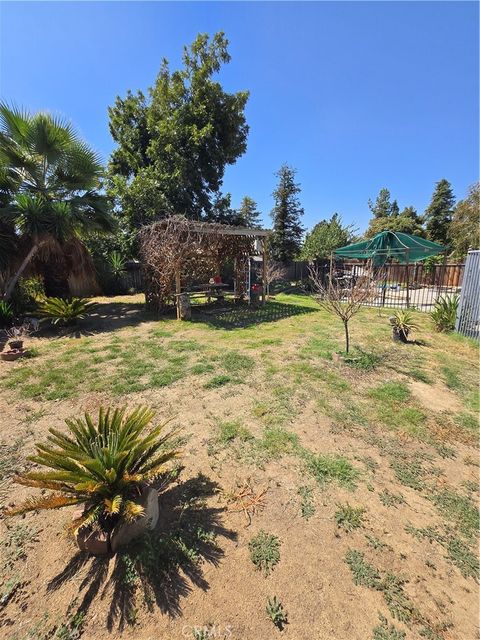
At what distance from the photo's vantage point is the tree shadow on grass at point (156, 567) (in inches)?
68.2

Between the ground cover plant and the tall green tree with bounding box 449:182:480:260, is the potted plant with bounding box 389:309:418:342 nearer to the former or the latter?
the ground cover plant

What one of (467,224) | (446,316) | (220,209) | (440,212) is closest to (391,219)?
(440,212)

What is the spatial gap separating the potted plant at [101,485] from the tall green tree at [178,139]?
1322 cm

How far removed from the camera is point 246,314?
10172 millimetres

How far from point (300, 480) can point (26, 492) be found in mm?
2488

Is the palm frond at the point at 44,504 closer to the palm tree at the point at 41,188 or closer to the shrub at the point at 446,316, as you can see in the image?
the palm tree at the point at 41,188

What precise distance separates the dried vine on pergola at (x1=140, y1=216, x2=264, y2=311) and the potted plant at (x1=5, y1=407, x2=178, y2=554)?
7.07m

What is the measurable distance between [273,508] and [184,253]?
760cm

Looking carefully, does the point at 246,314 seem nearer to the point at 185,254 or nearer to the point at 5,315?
the point at 185,254

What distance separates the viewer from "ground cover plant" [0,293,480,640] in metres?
1.70

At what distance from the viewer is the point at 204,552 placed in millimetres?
2033

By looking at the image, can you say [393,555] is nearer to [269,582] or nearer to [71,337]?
[269,582]

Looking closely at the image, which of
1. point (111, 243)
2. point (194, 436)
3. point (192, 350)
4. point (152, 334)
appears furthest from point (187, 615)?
point (111, 243)

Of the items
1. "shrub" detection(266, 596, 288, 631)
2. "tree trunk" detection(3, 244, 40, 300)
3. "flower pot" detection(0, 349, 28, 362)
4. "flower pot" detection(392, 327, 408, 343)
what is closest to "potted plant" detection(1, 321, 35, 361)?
"flower pot" detection(0, 349, 28, 362)
